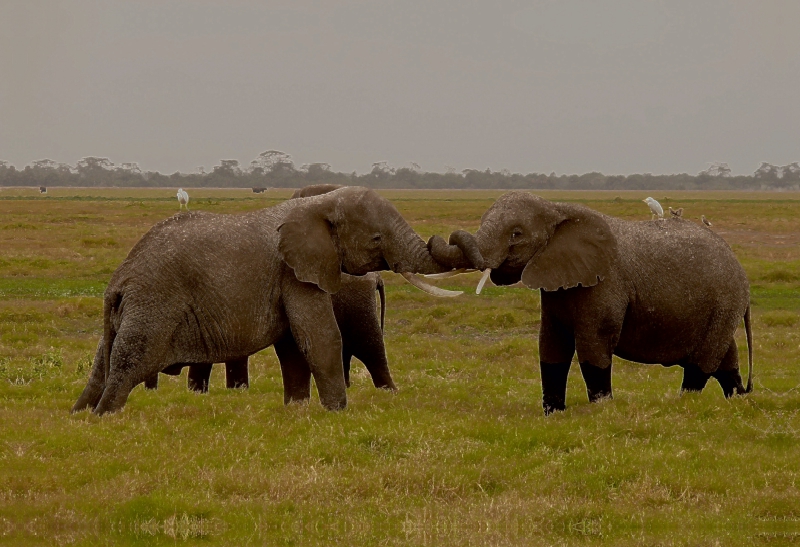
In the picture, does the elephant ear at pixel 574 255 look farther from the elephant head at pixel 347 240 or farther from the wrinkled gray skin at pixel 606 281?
the elephant head at pixel 347 240

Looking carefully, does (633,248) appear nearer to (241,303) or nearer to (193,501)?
(241,303)

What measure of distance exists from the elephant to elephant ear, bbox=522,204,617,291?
276cm

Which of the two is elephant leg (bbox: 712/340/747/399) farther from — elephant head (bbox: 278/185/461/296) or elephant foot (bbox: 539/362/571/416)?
elephant head (bbox: 278/185/461/296)

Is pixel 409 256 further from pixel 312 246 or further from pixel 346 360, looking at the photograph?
pixel 346 360

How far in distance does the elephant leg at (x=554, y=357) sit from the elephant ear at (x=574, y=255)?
78 centimetres

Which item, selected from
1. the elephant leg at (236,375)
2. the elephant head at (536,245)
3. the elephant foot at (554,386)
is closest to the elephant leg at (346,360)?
the elephant leg at (236,375)

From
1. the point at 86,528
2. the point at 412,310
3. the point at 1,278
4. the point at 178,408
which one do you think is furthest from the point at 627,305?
the point at 1,278

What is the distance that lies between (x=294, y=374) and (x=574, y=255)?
3.90m

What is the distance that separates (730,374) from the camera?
1409cm

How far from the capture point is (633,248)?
13.1m

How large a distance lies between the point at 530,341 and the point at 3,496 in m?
13.2

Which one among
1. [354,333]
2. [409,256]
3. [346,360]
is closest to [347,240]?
[409,256]

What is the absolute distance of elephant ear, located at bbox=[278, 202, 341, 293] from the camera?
12.4 m

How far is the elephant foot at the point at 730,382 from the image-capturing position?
14.1 m
